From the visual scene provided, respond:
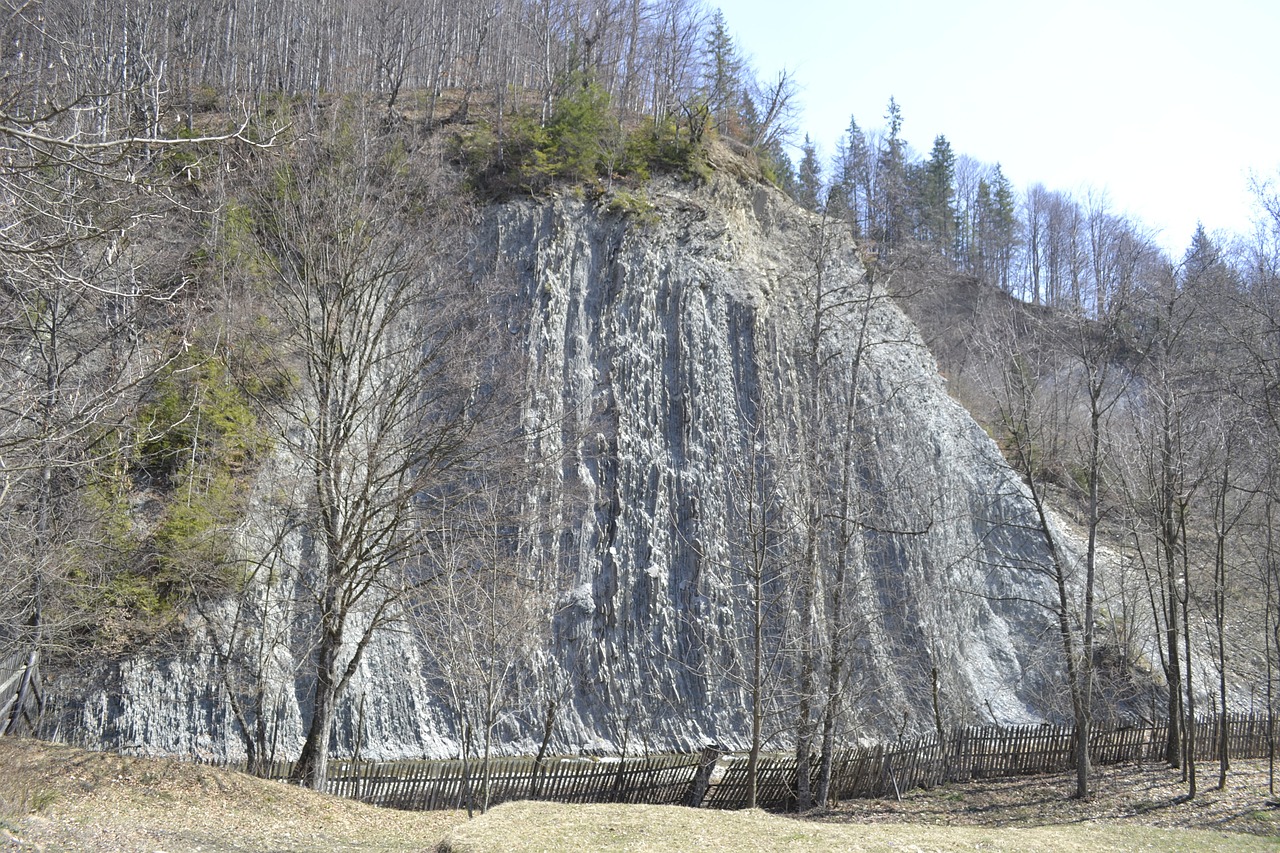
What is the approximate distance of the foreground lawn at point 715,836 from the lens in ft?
31.3

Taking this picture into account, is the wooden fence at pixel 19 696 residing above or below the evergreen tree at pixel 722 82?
below

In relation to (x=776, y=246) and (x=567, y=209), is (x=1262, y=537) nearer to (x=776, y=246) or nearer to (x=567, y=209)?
(x=776, y=246)

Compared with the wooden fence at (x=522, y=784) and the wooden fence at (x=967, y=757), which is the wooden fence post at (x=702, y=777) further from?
the wooden fence at (x=967, y=757)

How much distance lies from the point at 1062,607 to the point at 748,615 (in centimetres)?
929

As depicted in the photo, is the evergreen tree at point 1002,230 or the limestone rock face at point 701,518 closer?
the limestone rock face at point 701,518

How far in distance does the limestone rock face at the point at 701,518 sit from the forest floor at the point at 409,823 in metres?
5.81

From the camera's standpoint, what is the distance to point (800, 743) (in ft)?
51.9

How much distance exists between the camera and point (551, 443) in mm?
25328

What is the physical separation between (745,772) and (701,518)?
33.2 ft

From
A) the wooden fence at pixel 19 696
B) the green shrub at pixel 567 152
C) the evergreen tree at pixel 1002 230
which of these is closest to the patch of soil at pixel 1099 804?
the wooden fence at pixel 19 696

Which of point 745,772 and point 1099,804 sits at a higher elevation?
point 745,772

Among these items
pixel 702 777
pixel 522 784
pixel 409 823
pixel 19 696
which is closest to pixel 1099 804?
pixel 702 777

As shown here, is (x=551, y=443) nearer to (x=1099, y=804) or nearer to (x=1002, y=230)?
(x=1099, y=804)

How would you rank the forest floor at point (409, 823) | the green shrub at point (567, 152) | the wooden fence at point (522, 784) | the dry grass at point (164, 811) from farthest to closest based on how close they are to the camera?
1. the green shrub at point (567, 152)
2. the wooden fence at point (522, 784)
3. the forest floor at point (409, 823)
4. the dry grass at point (164, 811)
